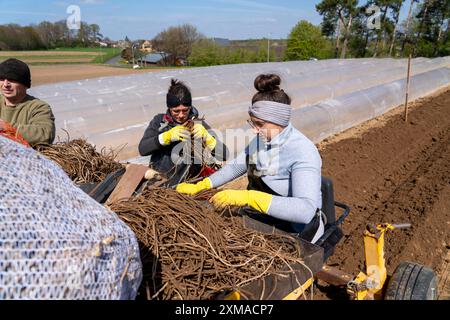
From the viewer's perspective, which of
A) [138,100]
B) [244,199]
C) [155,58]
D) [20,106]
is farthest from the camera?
[155,58]

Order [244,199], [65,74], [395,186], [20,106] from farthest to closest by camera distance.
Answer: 1. [65,74]
2. [395,186]
3. [20,106]
4. [244,199]

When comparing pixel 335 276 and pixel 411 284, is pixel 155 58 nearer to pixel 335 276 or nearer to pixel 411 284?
pixel 335 276

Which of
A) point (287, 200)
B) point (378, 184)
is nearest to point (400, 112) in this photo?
point (378, 184)

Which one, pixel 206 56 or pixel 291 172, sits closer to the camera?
pixel 291 172

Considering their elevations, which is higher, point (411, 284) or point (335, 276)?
point (411, 284)

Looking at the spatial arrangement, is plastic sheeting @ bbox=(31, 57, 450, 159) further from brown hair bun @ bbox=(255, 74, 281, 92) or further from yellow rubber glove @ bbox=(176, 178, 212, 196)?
yellow rubber glove @ bbox=(176, 178, 212, 196)

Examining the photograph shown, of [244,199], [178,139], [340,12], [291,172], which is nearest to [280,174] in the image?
[291,172]

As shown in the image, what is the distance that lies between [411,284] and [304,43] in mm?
41581

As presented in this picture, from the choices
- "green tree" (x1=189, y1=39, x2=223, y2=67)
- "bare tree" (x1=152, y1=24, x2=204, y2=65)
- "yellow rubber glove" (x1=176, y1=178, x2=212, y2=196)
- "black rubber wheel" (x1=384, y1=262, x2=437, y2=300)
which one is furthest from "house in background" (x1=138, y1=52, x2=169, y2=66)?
"black rubber wheel" (x1=384, y1=262, x2=437, y2=300)

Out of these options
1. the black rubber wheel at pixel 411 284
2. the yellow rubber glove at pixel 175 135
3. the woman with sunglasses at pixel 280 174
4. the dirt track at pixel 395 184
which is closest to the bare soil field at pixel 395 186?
the dirt track at pixel 395 184

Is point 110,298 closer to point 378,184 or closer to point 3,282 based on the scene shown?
point 3,282

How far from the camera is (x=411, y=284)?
2359mm

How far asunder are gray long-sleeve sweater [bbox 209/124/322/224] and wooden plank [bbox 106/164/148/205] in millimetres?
743

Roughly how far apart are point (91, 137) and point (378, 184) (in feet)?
14.6
